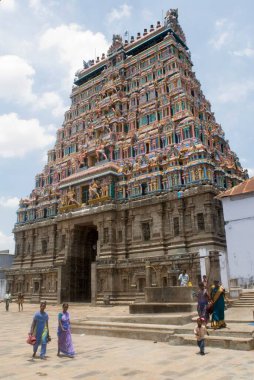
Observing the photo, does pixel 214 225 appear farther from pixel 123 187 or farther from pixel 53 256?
pixel 53 256

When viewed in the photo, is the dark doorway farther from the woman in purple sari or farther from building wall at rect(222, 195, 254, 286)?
the woman in purple sari

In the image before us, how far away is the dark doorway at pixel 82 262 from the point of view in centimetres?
4178

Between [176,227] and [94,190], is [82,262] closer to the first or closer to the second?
[94,190]

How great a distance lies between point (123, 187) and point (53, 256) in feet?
45.4

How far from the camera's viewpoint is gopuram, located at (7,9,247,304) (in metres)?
34.5

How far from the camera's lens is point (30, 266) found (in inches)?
1875

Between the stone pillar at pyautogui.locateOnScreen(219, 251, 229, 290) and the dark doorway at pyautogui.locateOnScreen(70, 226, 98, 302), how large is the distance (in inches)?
728

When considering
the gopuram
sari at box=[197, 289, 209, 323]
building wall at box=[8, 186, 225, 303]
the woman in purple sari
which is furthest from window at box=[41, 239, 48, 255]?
the woman in purple sari

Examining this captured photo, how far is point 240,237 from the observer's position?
95.8 feet

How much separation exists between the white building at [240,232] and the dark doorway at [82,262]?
20041mm

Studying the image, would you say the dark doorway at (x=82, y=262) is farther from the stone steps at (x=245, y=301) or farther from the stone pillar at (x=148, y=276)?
the stone steps at (x=245, y=301)

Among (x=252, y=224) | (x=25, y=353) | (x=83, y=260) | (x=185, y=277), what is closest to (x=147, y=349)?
(x=25, y=353)

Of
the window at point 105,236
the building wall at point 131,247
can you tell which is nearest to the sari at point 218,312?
the building wall at point 131,247

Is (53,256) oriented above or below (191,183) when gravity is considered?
below
